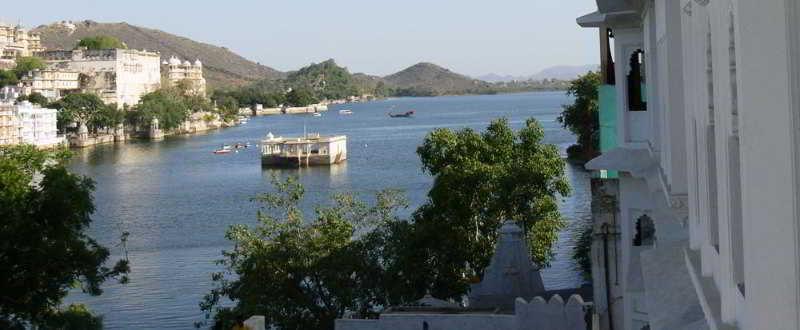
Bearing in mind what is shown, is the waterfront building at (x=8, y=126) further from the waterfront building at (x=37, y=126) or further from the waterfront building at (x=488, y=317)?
the waterfront building at (x=488, y=317)

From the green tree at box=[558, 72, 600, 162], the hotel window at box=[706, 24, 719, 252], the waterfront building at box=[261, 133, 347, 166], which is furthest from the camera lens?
the waterfront building at box=[261, 133, 347, 166]

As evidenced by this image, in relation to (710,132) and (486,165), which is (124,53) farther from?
(710,132)

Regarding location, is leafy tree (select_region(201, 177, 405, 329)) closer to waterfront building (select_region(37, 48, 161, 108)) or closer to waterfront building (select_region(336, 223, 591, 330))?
waterfront building (select_region(336, 223, 591, 330))

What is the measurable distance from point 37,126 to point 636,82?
5976 cm

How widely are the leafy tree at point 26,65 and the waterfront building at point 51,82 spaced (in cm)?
268

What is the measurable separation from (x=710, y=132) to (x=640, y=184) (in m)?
4.56

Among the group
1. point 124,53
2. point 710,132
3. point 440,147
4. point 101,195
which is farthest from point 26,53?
point 710,132

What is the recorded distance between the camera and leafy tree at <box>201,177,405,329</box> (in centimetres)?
1229

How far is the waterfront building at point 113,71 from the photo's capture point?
9606 centimetres

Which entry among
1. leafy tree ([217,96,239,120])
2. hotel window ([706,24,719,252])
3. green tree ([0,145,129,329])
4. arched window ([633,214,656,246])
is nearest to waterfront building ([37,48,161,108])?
leafy tree ([217,96,239,120])

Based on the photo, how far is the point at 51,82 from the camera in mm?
91750

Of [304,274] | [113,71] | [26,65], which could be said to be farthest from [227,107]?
[304,274]

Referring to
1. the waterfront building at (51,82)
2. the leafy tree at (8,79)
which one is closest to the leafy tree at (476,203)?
the waterfront building at (51,82)

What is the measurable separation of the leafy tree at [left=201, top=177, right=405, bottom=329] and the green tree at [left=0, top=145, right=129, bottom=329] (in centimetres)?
128
